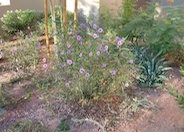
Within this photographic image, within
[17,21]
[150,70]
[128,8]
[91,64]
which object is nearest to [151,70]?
[150,70]

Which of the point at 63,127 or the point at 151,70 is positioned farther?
the point at 151,70

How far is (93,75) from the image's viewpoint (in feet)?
8.78

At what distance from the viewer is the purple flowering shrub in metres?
2.64

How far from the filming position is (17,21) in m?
5.25

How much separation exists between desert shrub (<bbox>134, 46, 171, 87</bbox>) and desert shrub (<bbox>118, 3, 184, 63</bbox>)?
A: 0.90 ft

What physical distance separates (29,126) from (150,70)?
164 cm

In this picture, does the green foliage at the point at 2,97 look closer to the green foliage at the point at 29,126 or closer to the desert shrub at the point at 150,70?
the green foliage at the point at 29,126

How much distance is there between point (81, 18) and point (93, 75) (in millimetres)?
3423

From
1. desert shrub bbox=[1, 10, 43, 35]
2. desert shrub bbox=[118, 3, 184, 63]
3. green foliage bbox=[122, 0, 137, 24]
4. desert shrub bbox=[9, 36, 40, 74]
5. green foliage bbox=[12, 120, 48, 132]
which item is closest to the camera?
green foliage bbox=[12, 120, 48, 132]

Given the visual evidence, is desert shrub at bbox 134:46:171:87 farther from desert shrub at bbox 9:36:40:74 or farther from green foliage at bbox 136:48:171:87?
desert shrub at bbox 9:36:40:74

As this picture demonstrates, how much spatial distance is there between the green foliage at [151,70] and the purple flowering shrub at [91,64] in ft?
1.52

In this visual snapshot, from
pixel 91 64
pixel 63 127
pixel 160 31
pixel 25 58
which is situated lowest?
pixel 63 127

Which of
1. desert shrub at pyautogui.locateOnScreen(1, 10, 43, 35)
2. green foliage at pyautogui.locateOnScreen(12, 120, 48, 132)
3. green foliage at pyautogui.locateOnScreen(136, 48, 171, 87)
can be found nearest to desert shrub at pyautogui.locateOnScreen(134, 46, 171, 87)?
green foliage at pyautogui.locateOnScreen(136, 48, 171, 87)

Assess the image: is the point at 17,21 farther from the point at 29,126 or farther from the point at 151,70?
the point at 29,126
